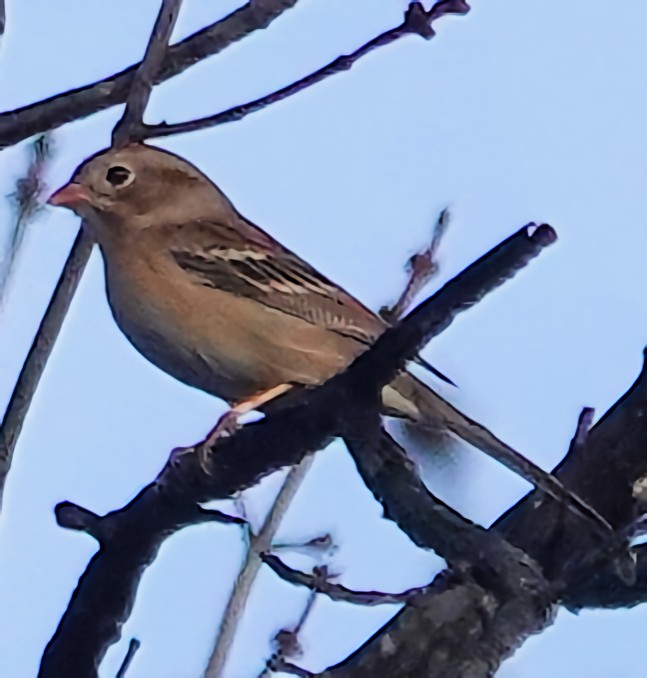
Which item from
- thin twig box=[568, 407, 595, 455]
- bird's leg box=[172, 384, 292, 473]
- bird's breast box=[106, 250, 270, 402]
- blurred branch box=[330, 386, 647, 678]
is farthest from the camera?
bird's breast box=[106, 250, 270, 402]

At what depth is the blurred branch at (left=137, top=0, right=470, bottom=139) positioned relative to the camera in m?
2.73

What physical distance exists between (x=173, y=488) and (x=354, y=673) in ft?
1.51

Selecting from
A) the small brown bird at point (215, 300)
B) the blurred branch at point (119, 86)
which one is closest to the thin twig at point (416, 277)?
the small brown bird at point (215, 300)

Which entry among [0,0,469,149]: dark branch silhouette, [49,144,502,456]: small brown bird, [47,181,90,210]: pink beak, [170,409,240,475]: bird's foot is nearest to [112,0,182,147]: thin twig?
[0,0,469,149]: dark branch silhouette

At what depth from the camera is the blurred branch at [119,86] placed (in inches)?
111

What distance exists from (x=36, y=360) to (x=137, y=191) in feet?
4.87

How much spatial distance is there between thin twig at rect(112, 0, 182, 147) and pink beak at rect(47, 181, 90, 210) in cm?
112

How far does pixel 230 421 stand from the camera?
118 inches

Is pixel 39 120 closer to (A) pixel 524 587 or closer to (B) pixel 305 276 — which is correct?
(B) pixel 305 276

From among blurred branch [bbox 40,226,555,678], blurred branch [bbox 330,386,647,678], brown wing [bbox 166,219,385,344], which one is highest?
brown wing [bbox 166,219,385,344]

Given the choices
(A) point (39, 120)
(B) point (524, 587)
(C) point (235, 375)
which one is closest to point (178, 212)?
(C) point (235, 375)

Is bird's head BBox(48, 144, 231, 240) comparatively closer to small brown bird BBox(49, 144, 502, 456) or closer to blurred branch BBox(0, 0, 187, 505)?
small brown bird BBox(49, 144, 502, 456)

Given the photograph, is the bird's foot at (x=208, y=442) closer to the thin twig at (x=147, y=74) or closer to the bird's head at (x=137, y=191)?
the thin twig at (x=147, y=74)

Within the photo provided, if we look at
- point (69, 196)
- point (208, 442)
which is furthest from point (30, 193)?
point (208, 442)
